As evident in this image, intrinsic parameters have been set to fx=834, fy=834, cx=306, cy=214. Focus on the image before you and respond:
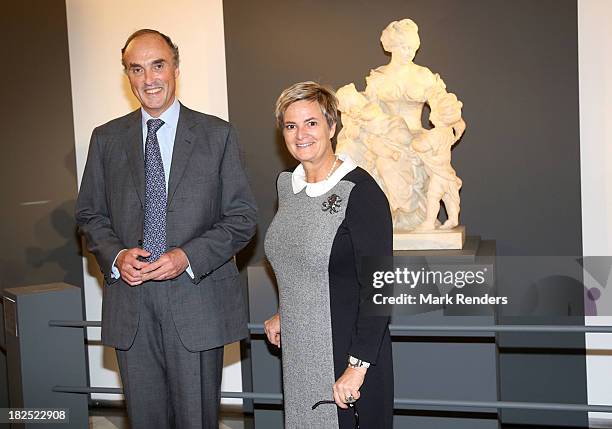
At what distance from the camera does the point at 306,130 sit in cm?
204

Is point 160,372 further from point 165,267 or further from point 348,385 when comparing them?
point 348,385

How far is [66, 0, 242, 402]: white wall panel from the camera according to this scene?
15.3 ft

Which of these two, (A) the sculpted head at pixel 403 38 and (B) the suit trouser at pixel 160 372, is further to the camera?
(A) the sculpted head at pixel 403 38

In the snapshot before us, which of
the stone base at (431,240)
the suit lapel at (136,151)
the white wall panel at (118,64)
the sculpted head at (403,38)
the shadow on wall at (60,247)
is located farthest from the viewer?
the white wall panel at (118,64)

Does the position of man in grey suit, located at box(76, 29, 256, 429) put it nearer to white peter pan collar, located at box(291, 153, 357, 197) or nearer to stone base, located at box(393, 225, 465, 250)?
white peter pan collar, located at box(291, 153, 357, 197)

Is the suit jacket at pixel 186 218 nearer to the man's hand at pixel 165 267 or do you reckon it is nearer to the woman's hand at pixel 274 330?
the man's hand at pixel 165 267

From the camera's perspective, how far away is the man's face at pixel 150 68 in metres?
2.33

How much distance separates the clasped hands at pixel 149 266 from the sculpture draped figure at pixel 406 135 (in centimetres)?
172

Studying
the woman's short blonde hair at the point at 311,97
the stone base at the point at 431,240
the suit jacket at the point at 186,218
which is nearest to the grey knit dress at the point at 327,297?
the woman's short blonde hair at the point at 311,97

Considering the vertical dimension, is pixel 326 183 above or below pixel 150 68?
below

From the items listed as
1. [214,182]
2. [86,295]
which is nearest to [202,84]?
[86,295]

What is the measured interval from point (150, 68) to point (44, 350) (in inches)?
53.1

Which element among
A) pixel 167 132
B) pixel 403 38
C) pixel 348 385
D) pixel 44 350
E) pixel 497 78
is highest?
pixel 403 38

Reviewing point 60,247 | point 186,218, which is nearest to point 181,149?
point 186,218
